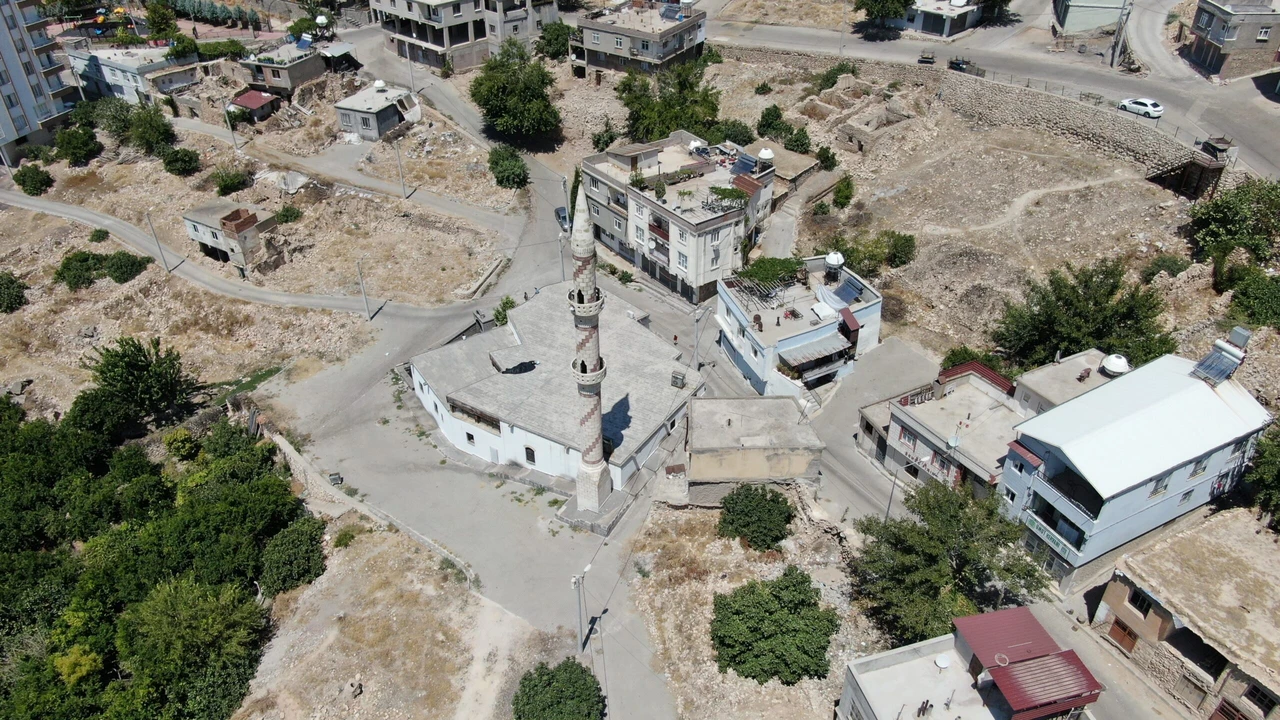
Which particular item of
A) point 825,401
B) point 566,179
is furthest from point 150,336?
point 825,401

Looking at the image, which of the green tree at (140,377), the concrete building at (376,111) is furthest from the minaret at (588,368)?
the concrete building at (376,111)

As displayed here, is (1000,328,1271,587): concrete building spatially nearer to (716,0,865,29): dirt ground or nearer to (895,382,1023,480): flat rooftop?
(895,382,1023,480): flat rooftop

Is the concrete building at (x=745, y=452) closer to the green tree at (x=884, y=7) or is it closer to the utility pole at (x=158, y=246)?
the utility pole at (x=158, y=246)

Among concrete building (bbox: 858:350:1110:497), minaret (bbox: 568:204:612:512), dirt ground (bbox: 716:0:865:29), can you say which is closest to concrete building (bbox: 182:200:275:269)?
minaret (bbox: 568:204:612:512)

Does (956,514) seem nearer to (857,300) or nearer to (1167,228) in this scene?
(857,300)

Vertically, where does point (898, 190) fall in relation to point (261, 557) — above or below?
above
